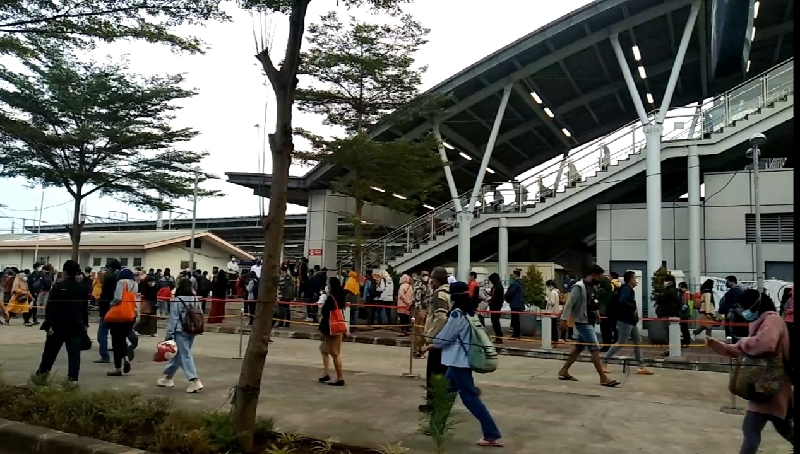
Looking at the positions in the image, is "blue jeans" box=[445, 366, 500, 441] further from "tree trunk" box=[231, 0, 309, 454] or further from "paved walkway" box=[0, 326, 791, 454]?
"tree trunk" box=[231, 0, 309, 454]

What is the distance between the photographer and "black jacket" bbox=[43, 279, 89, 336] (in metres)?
7.68

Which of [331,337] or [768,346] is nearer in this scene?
[768,346]

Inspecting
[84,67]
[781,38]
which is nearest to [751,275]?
[781,38]

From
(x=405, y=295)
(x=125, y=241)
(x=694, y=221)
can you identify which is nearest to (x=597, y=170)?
(x=694, y=221)

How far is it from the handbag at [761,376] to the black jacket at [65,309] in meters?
7.29

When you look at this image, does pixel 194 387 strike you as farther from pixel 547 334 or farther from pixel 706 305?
pixel 706 305

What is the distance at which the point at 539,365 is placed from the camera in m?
11.9

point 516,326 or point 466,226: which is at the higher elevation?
point 466,226

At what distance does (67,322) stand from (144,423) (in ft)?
9.34

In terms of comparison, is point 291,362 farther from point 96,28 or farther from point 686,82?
point 686,82

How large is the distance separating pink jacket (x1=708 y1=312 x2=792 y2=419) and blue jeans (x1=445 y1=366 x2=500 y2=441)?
2.02 m

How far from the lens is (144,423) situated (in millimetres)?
5656

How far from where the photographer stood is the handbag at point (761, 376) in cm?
451

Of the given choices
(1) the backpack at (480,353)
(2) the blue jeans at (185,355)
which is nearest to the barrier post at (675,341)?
(1) the backpack at (480,353)
